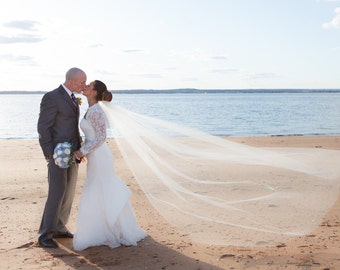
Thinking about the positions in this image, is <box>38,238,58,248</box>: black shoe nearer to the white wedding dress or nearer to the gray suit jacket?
the white wedding dress

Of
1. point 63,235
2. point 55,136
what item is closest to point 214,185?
point 63,235

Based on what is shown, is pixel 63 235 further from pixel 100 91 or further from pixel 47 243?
pixel 100 91

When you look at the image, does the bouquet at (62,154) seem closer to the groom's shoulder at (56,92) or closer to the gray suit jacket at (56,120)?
the gray suit jacket at (56,120)

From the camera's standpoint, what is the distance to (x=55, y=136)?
21.6ft

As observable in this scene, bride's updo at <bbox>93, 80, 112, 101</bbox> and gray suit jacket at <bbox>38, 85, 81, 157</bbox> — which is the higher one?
bride's updo at <bbox>93, 80, 112, 101</bbox>

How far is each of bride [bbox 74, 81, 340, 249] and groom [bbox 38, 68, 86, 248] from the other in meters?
0.20

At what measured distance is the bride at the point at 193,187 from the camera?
6.60 meters

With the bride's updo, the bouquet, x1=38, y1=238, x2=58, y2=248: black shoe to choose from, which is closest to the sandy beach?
x1=38, y1=238, x2=58, y2=248: black shoe

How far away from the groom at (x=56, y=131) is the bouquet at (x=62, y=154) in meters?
0.18

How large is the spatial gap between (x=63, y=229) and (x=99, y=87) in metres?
2.03

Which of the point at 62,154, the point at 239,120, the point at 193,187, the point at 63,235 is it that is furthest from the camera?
the point at 239,120

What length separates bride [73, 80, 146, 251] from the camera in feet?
21.3

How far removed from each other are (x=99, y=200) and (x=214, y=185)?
237cm

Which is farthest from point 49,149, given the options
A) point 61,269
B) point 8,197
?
point 8,197
